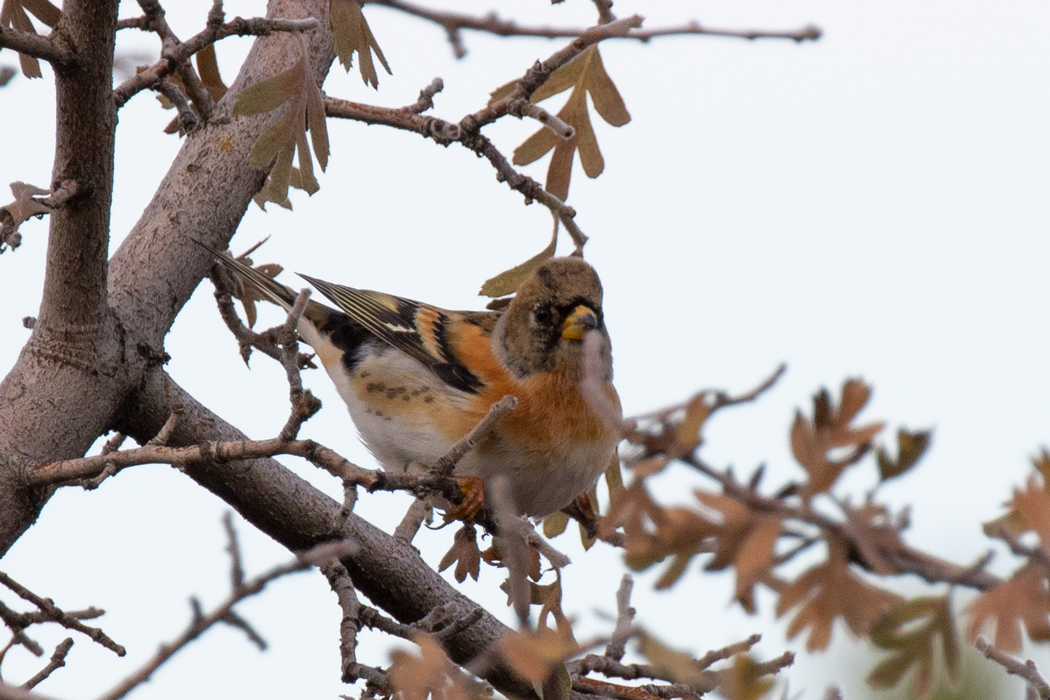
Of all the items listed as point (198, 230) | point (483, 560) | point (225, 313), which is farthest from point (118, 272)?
point (483, 560)

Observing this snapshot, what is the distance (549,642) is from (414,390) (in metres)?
2.76

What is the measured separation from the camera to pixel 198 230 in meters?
3.12

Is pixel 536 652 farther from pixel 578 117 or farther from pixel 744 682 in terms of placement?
pixel 578 117

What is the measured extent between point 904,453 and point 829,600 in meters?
0.15

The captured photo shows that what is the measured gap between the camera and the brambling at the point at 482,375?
350 centimetres

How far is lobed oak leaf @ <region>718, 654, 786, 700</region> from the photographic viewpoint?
107 cm

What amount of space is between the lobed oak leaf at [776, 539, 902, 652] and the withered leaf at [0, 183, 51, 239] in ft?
6.65

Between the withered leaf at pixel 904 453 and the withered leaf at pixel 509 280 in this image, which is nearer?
the withered leaf at pixel 904 453

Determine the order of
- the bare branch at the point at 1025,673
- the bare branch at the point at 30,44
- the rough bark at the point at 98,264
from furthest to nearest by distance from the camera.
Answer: the rough bark at the point at 98,264, the bare branch at the point at 30,44, the bare branch at the point at 1025,673

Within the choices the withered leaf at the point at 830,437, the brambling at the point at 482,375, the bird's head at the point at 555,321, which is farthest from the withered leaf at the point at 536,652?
the bird's head at the point at 555,321

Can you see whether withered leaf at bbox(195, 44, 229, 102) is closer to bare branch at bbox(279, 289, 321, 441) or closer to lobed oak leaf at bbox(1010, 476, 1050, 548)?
bare branch at bbox(279, 289, 321, 441)

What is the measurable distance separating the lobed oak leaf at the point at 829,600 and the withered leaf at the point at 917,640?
3cm

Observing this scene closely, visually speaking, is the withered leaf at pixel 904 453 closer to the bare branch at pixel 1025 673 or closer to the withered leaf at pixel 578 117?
the bare branch at pixel 1025 673

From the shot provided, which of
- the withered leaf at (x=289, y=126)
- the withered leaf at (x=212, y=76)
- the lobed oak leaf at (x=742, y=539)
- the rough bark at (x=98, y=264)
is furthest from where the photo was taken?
the withered leaf at (x=212, y=76)
